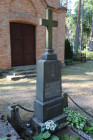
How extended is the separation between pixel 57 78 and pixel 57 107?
716 millimetres

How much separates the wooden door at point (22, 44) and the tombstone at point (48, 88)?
5.92 metres

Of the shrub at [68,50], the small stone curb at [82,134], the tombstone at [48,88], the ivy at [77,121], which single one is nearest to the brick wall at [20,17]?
the shrub at [68,50]

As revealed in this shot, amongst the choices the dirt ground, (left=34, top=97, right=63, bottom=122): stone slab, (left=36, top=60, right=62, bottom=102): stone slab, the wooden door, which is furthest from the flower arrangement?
the wooden door

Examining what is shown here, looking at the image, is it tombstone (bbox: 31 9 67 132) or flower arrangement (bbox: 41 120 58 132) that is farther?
tombstone (bbox: 31 9 67 132)

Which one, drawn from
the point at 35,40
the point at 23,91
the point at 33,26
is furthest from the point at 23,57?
the point at 23,91

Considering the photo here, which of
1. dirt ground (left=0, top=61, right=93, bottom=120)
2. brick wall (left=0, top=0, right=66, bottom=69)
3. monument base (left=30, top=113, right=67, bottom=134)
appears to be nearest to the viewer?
monument base (left=30, top=113, right=67, bottom=134)

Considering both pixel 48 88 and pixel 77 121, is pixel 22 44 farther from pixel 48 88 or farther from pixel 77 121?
pixel 77 121

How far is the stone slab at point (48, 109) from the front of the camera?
2.91m

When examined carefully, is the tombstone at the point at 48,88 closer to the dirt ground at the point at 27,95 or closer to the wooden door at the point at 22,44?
the dirt ground at the point at 27,95

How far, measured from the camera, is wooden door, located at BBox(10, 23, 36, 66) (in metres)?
8.54

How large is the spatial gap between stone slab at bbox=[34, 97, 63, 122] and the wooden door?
6.18 metres

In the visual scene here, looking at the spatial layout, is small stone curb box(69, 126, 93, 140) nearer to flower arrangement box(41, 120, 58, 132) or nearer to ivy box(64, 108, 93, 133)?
ivy box(64, 108, 93, 133)

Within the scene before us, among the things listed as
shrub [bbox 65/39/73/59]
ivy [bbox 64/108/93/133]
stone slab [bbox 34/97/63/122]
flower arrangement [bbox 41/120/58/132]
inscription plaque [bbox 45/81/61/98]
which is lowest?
ivy [bbox 64/108/93/133]

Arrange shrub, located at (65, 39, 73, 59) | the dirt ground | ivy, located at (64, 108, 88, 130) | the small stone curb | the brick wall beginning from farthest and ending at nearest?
1. shrub, located at (65, 39, 73, 59)
2. the brick wall
3. the dirt ground
4. ivy, located at (64, 108, 88, 130)
5. the small stone curb
